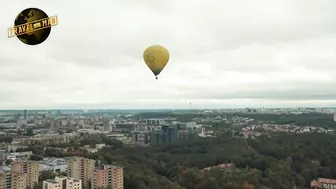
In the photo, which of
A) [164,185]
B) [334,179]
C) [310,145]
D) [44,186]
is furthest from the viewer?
[310,145]

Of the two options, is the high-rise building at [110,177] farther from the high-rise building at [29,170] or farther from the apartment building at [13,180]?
the apartment building at [13,180]

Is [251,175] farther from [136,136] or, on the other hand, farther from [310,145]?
[136,136]

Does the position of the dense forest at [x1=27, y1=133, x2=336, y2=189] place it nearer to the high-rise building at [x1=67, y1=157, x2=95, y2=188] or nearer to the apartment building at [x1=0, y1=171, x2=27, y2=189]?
the high-rise building at [x1=67, y1=157, x2=95, y2=188]

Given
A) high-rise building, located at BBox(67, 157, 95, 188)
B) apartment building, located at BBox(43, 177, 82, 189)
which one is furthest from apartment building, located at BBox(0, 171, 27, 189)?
high-rise building, located at BBox(67, 157, 95, 188)

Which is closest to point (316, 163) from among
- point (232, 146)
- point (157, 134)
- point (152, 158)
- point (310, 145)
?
point (310, 145)

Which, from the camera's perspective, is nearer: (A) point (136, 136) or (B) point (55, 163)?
(B) point (55, 163)
